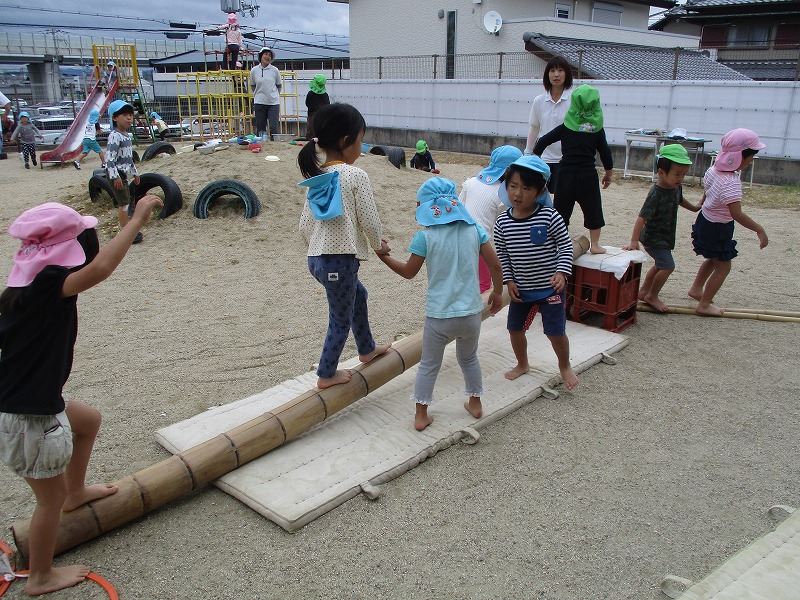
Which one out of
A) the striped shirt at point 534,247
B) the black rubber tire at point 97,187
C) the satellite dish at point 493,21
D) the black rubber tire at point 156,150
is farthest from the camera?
the satellite dish at point 493,21

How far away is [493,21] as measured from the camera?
907 inches

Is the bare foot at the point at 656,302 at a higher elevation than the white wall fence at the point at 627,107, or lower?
lower

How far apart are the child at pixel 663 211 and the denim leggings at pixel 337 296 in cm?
275

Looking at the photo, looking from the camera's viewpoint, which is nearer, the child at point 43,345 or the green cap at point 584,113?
the child at point 43,345

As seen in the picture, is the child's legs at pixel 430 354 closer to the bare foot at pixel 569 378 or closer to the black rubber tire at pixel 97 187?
the bare foot at pixel 569 378

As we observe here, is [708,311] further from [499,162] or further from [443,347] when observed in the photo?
[443,347]

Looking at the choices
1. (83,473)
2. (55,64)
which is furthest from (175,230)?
(55,64)

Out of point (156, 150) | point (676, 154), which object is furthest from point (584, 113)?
point (156, 150)

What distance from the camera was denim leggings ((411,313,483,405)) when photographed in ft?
11.7

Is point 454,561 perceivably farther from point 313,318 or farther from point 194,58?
point 194,58

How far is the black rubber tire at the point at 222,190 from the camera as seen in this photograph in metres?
9.11

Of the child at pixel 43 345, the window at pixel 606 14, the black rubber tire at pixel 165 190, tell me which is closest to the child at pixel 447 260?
the child at pixel 43 345

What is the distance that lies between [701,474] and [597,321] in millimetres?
2485

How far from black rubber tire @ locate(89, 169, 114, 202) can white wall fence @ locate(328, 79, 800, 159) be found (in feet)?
37.6
